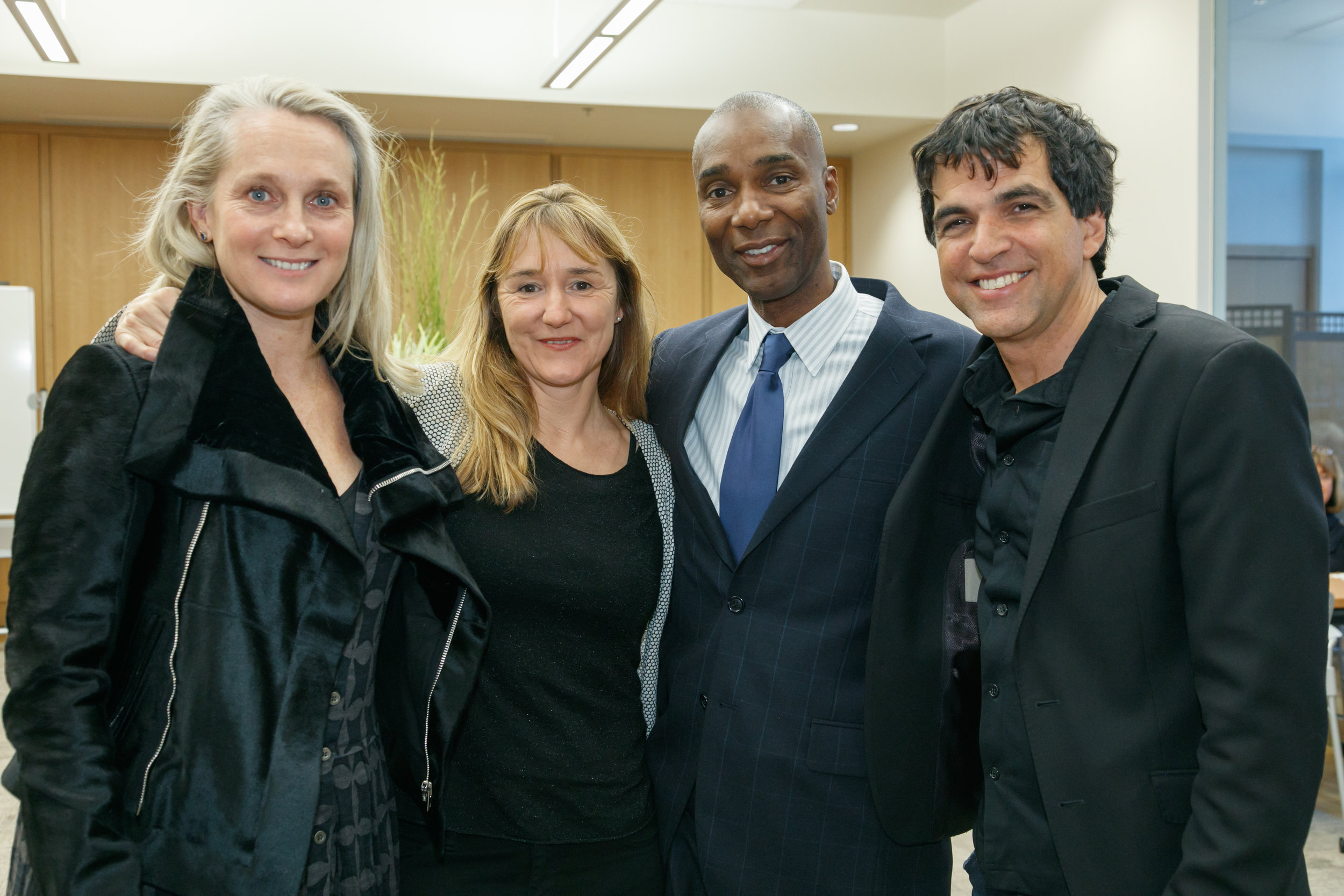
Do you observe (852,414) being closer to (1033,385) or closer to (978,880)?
(1033,385)

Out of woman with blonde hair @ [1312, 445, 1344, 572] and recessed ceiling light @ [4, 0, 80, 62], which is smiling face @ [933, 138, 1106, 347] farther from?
recessed ceiling light @ [4, 0, 80, 62]

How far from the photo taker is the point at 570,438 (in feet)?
6.66

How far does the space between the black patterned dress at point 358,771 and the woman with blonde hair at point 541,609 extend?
9 centimetres

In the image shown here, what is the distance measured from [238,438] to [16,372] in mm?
5958

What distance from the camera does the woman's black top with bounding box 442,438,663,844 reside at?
1.75m

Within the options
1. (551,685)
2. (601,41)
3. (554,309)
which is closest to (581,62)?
(601,41)

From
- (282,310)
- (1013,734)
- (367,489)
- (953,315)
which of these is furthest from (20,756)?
(953,315)

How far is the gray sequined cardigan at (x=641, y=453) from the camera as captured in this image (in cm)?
193

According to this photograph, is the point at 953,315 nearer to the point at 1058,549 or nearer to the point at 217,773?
the point at 1058,549

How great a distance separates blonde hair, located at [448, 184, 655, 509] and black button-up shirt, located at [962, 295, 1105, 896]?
825mm

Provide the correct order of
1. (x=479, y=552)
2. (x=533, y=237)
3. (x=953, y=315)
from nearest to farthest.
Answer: (x=479, y=552)
(x=533, y=237)
(x=953, y=315)

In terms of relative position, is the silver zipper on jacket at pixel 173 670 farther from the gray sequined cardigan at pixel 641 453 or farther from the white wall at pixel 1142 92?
the white wall at pixel 1142 92

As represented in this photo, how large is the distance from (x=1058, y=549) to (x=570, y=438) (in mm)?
973

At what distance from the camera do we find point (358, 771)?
5.13 ft
